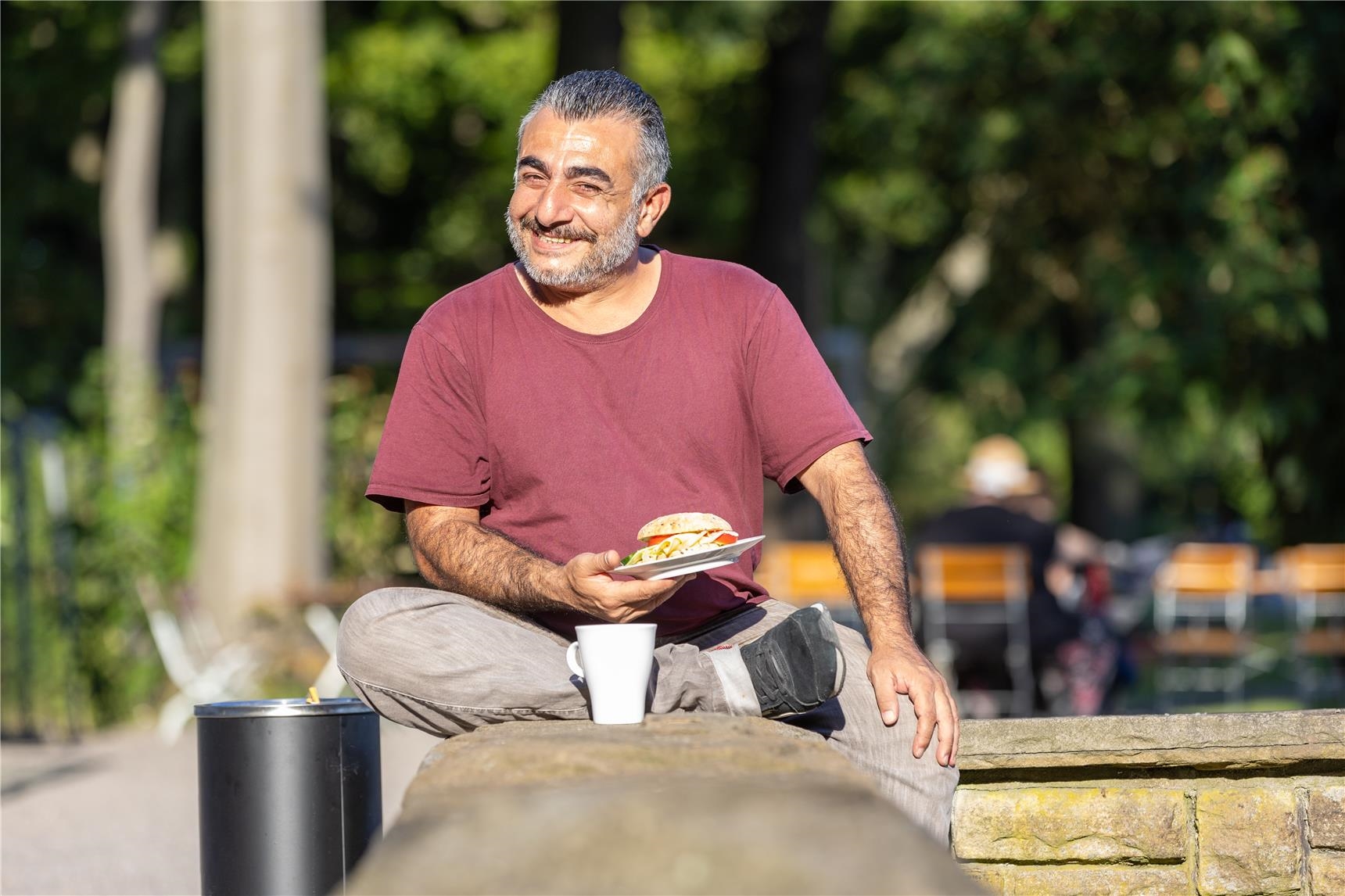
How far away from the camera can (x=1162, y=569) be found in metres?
13.2

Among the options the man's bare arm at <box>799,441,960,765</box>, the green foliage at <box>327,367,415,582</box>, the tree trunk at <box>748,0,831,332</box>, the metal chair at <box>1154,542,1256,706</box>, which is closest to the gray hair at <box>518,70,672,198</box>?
the man's bare arm at <box>799,441,960,765</box>

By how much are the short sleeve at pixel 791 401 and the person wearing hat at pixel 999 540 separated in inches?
250

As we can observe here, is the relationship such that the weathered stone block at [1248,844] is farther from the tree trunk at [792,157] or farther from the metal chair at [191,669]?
the tree trunk at [792,157]

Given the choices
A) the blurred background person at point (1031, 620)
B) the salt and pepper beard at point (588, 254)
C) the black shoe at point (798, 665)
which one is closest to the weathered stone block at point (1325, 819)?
the black shoe at point (798, 665)

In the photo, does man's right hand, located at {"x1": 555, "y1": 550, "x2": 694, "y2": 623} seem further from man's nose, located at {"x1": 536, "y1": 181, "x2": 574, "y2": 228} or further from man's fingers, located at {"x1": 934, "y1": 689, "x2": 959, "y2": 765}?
man's nose, located at {"x1": 536, "y1": 181, "x2": 574, "y2": 228}

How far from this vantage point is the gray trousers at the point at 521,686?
3562mm

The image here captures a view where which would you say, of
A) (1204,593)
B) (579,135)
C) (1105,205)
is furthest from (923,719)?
(1105,205)

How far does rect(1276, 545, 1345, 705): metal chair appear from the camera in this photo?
1277 centimetres

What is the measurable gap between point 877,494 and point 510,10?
19.7 m

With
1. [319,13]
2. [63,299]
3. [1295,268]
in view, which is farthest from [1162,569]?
[63,299]

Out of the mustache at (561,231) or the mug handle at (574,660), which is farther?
the mustache at (561,231)

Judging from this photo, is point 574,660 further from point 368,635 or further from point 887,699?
point 887,699

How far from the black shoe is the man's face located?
3.04ft

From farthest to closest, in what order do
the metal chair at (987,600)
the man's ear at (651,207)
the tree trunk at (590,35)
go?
the tree trunk at (590,35)
the metal chair at (987,600)
the man's ear at (651,207)
